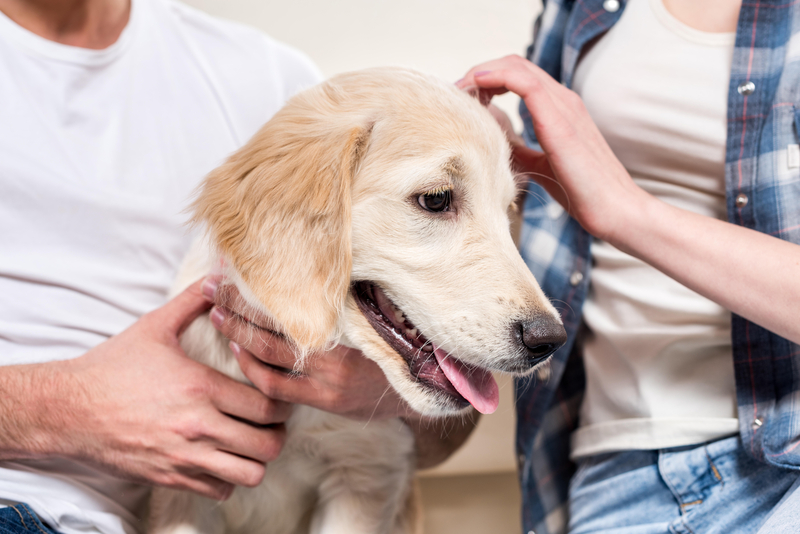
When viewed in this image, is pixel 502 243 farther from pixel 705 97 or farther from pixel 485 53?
pixel 485 53

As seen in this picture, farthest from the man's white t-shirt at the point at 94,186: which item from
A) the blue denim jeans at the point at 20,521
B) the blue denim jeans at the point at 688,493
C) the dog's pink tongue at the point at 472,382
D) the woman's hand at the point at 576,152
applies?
the blue denim jeans at the point at 688,493

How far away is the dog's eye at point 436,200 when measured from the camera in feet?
2.90

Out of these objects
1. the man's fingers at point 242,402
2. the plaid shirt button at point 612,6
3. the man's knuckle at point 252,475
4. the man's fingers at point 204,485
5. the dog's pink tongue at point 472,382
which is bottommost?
the man's fingers at point 204,485

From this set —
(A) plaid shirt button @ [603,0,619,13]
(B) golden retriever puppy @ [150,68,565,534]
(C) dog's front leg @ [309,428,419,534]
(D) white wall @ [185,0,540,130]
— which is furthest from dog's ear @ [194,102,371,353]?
(D) white wall @ [185,0,540,130]

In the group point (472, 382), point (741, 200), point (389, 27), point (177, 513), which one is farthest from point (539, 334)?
point (389, 27)

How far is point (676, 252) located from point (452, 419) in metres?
0.62

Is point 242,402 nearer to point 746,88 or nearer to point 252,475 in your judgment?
point 252,475

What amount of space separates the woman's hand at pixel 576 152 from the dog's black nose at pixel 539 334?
0.81 feet

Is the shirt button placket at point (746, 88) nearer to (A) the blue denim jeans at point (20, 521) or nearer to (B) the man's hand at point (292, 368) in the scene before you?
(B) the man's hand at point (292, 368)

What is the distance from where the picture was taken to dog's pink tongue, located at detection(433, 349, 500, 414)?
0.88m

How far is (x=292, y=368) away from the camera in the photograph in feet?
3.19

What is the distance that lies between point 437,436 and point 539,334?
0.61 meters

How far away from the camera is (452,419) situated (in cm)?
129

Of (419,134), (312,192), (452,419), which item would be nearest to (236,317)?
(312,192)
